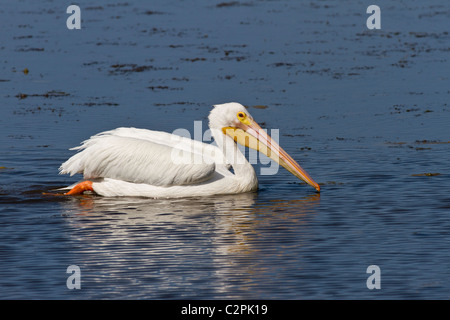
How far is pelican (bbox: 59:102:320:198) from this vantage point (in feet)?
31.2

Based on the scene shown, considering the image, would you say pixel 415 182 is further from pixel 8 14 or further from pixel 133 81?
pixel 8 14

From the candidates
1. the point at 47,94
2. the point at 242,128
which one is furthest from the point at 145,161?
the point at 47,94

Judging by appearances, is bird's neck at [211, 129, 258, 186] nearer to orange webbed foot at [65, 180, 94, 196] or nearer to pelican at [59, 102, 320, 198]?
pelican at [59, 102, 320, 198]

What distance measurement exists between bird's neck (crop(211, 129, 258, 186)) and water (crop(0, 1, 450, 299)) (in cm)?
24

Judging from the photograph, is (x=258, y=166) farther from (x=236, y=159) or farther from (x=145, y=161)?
(x=145, y=161)

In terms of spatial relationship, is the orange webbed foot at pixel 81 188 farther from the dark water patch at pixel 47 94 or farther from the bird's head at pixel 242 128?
the dark water patch at pixel 47 94

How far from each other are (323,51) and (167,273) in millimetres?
11348

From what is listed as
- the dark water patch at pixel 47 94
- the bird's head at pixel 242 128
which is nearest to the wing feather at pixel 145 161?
the bird's head at pixel 242 128

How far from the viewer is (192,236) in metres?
8.01

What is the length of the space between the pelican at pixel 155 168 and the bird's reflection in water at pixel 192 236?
120mm

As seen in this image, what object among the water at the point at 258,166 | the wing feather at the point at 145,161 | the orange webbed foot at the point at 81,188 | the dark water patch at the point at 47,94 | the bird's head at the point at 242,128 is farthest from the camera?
the dark water patch at the point at 47,94

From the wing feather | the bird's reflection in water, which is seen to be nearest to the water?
the bird's reflection in water

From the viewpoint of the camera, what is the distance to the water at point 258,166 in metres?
6.96
